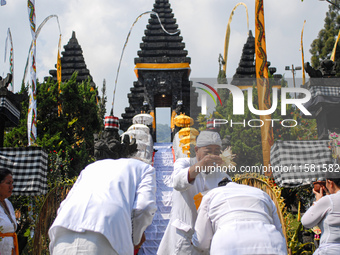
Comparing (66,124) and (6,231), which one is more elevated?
(66,124)

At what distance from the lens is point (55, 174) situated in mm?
11336

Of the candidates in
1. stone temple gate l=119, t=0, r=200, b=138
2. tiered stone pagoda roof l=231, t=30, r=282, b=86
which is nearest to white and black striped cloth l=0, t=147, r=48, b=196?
stone temple gate l=119, t=0, r=200, b=138

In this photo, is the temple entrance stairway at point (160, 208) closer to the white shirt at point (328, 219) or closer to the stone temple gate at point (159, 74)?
the white shirt at point (328, 219)

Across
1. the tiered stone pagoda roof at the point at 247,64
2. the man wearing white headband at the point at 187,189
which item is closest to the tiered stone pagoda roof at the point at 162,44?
the tiered stone pagoda roof at the point at 247,64

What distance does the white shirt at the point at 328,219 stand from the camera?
3257 millimetres

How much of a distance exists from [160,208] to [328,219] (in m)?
5.91

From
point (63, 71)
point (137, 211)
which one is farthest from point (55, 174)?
point (63, 71)

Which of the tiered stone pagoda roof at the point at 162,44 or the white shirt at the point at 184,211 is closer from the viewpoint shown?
the white shirt at the point at 184,211

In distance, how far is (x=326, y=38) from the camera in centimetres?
2355

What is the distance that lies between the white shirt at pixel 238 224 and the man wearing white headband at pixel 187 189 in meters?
0.58

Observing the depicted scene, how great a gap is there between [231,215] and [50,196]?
139 inches

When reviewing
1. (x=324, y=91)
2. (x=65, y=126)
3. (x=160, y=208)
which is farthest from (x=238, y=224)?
(x=65, y=126)

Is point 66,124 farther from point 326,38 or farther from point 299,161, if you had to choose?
point 326,38

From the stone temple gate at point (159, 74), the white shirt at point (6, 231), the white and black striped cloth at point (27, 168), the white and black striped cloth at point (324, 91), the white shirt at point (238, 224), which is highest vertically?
the stone temple gate at point (159, 74)
